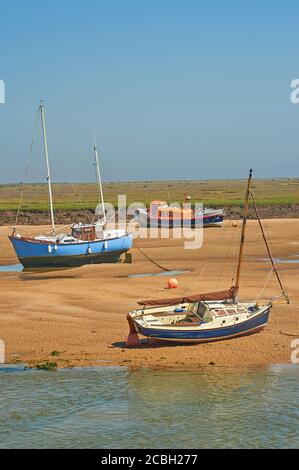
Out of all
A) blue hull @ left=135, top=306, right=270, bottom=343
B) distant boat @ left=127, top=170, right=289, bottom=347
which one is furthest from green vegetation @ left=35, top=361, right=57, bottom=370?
blue hull @ left=135, top=306, right=270, bottom=343

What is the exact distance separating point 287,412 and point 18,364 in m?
8.81

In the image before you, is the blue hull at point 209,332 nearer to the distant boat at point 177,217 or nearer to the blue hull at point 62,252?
the blue hull at point 62,252

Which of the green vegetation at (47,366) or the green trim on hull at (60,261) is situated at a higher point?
the green vegetation at (47,366)

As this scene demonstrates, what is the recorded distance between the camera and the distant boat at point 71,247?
1885 inches

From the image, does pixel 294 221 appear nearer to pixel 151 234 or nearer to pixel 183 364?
pixel 151 234

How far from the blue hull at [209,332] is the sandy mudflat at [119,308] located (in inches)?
11.3

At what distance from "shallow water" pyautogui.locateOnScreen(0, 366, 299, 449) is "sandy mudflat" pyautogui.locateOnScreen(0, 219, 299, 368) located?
1330 millimetres

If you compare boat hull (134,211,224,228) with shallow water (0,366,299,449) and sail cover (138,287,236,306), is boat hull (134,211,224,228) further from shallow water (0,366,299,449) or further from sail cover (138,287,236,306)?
shallow water (0,366,299,449)

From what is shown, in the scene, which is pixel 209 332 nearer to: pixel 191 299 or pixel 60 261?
pixel 191 299

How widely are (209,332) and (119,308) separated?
7437 mm

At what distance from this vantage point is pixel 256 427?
Result: 1906 centimetres

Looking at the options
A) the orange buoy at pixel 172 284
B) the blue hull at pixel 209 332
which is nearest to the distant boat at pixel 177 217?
the orange buoy at pixel 172 284

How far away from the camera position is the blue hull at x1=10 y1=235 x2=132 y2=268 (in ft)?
157

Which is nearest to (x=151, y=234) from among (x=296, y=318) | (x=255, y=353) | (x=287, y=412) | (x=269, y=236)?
(x=269, y=236)
